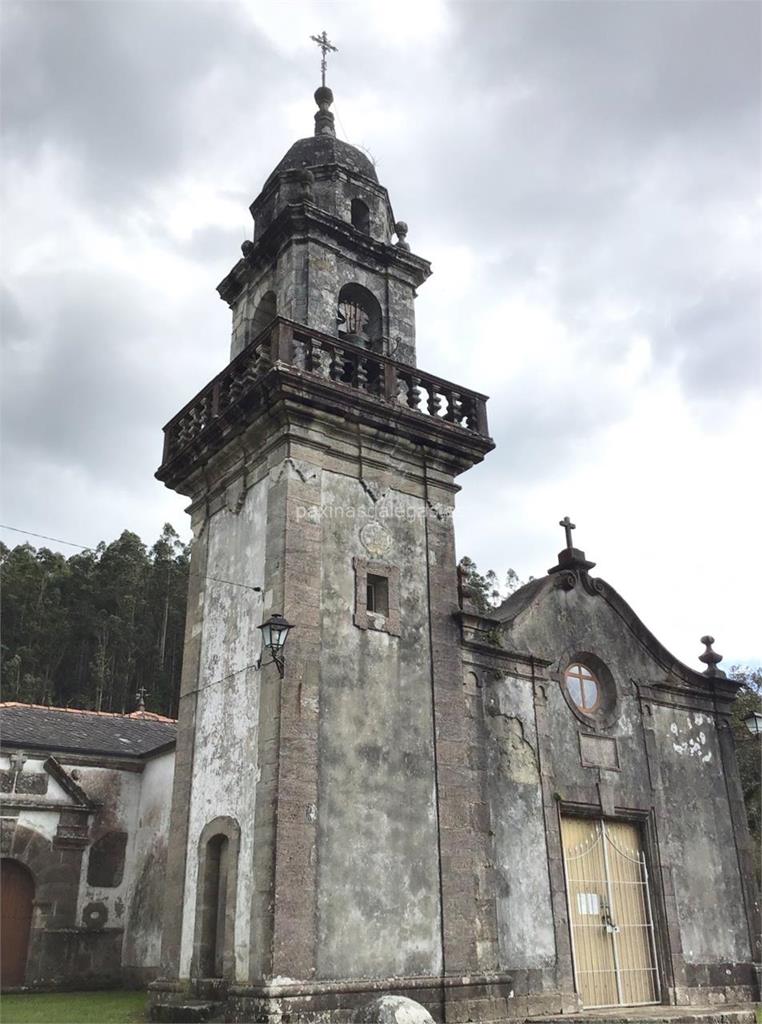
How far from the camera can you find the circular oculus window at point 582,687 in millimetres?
14734

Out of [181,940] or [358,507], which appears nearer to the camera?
[181,940]

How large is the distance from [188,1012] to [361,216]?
41.5ft

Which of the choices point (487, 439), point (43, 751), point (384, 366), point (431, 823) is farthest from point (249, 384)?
point (43, 751)

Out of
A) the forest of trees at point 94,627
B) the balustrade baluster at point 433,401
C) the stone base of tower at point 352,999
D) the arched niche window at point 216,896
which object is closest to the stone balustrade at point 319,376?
the balustrade baluster at point 433,401

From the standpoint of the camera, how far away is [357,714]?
11.7 meters

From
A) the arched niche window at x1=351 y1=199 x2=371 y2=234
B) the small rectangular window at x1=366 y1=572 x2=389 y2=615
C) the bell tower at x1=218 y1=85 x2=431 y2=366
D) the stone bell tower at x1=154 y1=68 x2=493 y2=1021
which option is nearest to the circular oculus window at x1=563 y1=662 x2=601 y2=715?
the stone bell tower at x1=154 y1=68 x2=493 y2=1021

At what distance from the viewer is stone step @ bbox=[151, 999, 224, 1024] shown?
34.0 feet

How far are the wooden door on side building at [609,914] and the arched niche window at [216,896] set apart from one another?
5021 millimetres

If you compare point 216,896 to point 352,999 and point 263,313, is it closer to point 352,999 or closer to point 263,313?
point 352,999

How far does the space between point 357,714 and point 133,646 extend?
34.2 m

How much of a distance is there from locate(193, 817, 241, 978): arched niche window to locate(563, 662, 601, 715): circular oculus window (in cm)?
601

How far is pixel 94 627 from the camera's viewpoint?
43.9 m

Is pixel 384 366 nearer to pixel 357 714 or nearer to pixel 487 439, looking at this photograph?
pixel 487 439

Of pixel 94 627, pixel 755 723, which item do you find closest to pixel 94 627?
pixel 94 627
